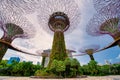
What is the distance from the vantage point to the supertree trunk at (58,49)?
23.2 m

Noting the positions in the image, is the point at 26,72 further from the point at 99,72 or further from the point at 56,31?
the point at 99,72

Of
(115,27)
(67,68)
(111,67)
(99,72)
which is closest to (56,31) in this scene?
(67,68)

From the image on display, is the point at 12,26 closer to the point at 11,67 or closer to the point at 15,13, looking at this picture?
the point at 15,13

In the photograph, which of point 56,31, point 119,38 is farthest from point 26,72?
point 119,38

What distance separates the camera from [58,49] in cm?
2366

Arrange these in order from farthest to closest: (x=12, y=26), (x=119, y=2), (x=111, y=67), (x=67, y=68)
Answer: (x=111, y=67), (x=12, y=26), (x=67, y=68), (x=119, y=2)

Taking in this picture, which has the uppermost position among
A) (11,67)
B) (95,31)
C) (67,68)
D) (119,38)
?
(95,31)

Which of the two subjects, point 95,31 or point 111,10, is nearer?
point 111,10

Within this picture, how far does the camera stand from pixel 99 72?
102 ft

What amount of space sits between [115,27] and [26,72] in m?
17.7

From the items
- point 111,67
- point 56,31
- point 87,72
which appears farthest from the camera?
point 111,67

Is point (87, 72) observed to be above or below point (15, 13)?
below

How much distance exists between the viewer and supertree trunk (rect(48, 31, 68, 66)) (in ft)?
76.1

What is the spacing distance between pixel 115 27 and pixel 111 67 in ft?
44.9
